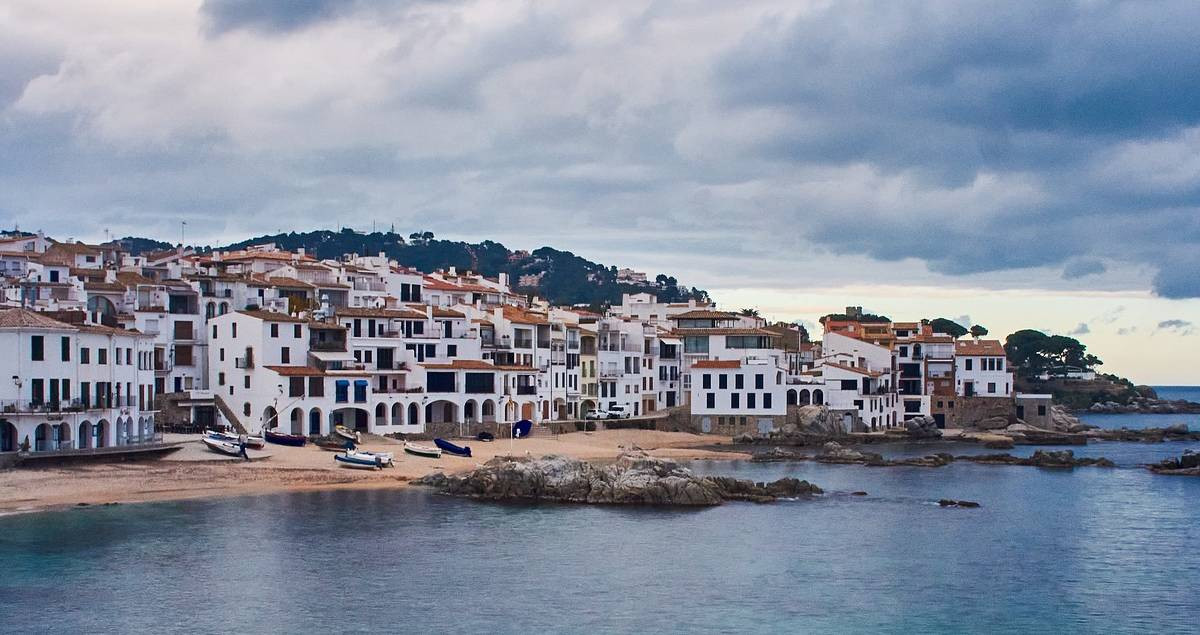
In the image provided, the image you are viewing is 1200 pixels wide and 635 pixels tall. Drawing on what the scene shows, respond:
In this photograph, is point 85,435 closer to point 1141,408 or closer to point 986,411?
point 986,411

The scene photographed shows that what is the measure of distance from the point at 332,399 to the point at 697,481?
25.0 m

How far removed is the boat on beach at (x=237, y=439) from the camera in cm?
7025

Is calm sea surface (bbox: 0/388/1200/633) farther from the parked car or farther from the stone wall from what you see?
the stone wall

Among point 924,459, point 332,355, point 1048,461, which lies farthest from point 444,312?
point 1048,461

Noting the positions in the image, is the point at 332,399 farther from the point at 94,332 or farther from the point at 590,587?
the point at 590,587

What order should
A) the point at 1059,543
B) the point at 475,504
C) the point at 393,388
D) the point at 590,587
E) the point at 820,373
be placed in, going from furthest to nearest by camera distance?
1. the point at 820,373
2. the point at 393,388
3. the point at 475,504
4. the point at 1059,543
5. the point at 590,587

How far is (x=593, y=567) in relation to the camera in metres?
48.7

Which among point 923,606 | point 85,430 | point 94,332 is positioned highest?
point 94,332

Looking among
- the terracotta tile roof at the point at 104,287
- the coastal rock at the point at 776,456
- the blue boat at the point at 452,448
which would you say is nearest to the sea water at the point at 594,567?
the blue boat at the point at 452,448

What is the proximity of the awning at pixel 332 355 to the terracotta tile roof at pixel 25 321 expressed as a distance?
62.7 ft

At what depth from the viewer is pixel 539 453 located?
7956 centimetres

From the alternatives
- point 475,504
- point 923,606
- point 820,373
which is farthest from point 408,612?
point 820,373

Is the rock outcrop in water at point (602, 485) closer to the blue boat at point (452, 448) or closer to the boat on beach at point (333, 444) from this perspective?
the boat on beach at point (333, 444)

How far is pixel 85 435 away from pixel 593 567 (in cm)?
2924
